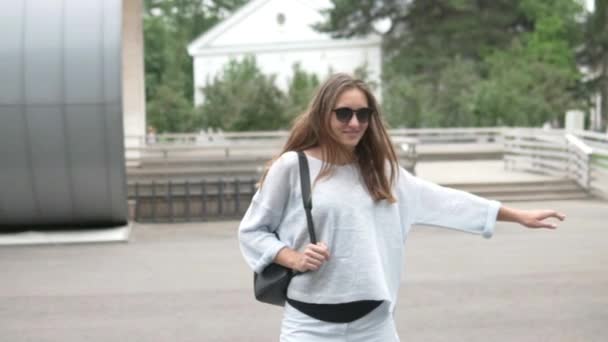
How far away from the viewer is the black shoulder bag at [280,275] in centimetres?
345

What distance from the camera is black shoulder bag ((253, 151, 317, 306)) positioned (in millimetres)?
3445

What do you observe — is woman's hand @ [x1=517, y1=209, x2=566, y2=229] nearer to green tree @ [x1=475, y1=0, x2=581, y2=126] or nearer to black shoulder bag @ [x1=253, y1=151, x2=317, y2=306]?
black shoulder bag @ [x1=253, y1=151, x2=317, y2=306]

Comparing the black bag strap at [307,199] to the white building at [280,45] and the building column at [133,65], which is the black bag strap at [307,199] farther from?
the white building at [280,45]

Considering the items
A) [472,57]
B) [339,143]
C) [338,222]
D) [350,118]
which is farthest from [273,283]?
[472,57]

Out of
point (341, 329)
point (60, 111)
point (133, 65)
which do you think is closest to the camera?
point (341, 329)

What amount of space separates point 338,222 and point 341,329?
390 millimetres

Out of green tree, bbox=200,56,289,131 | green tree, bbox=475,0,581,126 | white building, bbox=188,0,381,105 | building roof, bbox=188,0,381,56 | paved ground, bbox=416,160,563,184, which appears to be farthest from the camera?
building roof, bbox=188,0,381,56

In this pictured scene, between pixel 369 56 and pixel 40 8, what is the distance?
3905cm

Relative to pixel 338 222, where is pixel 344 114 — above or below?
above

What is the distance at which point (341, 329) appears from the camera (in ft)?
11.4

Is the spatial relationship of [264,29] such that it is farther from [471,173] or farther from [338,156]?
[338,156]

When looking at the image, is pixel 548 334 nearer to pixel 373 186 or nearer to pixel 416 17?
pixel 373 186

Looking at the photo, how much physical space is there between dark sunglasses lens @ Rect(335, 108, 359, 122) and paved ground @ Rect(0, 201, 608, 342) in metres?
4.55

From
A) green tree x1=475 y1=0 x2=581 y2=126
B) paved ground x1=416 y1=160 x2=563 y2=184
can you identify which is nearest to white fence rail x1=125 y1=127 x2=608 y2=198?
paved ground x1=416 y1=160 x2=563 y2=184
